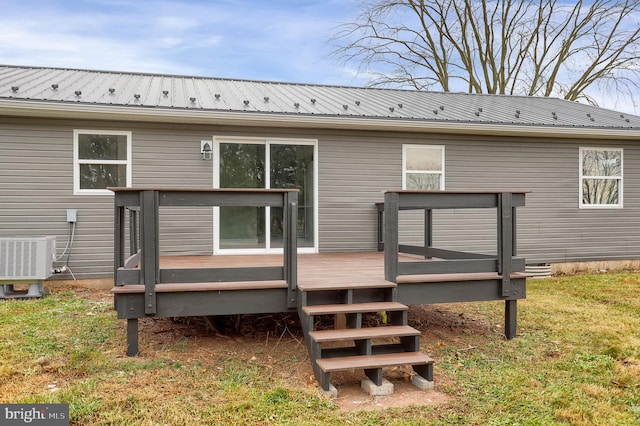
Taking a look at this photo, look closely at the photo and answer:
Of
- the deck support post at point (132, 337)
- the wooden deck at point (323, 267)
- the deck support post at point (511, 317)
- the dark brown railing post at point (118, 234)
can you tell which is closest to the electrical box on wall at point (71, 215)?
the wooden deck at point (323, 267)

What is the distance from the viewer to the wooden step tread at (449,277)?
406 centimetres

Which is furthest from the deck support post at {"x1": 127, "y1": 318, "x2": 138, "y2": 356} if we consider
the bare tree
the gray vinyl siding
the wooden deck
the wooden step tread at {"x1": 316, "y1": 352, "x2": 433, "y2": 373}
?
the bare tree

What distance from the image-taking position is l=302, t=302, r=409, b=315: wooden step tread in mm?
3551

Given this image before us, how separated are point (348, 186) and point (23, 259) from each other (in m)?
4.70

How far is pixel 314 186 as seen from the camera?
7211 millimetres

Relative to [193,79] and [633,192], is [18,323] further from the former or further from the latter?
[633,192]

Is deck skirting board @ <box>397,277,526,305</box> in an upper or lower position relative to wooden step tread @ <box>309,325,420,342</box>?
upper

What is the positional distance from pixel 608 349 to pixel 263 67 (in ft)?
50.8

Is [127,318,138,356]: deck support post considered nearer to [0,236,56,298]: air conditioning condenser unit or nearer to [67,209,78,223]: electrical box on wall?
[0,236,56,298]: air conditioning condenser unit

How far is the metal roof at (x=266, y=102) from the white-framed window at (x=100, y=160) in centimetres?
53

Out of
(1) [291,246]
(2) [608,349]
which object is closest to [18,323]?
(1) [291,246]

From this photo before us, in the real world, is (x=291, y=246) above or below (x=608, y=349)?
above

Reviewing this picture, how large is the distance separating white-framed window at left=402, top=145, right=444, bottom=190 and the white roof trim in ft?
1.14

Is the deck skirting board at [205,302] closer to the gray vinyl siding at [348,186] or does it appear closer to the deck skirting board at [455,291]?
the deck skirting board at [455,291]
